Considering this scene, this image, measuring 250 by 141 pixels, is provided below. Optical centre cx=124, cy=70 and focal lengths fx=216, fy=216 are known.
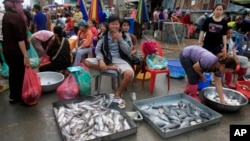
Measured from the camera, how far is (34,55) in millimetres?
5172

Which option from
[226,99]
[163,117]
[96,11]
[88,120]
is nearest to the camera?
[88,120]

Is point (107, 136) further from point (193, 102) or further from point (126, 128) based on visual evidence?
point (193, 102)

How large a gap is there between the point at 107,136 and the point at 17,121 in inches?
60.7

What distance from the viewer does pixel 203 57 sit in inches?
144

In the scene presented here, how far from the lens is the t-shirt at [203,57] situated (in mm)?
3500

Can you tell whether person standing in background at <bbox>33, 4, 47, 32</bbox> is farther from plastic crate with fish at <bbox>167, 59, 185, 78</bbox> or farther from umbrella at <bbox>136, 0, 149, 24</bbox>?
plastic crate with fish at <bbox>167, 59, 185, 78</bbox>

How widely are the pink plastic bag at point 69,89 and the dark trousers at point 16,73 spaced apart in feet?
2.15

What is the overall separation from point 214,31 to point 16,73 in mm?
3919

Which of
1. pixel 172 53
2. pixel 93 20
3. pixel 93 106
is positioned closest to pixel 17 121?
Answer: pixel 93 106

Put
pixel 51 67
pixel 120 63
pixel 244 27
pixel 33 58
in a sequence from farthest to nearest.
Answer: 1. pixel 244 27
2. pixel 33 58
3. pixel 51 67
4. pixel 120 63

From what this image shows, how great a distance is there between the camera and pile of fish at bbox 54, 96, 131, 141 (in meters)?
2.89

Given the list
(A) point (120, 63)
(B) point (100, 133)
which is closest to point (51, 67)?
(A) point (120, 63)

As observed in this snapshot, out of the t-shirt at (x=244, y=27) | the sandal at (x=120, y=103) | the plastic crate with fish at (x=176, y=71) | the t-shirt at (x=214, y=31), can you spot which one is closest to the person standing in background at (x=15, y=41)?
the sandal at (x=120, y=103)

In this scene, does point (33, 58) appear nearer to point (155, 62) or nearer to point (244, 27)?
point (155, 62)
